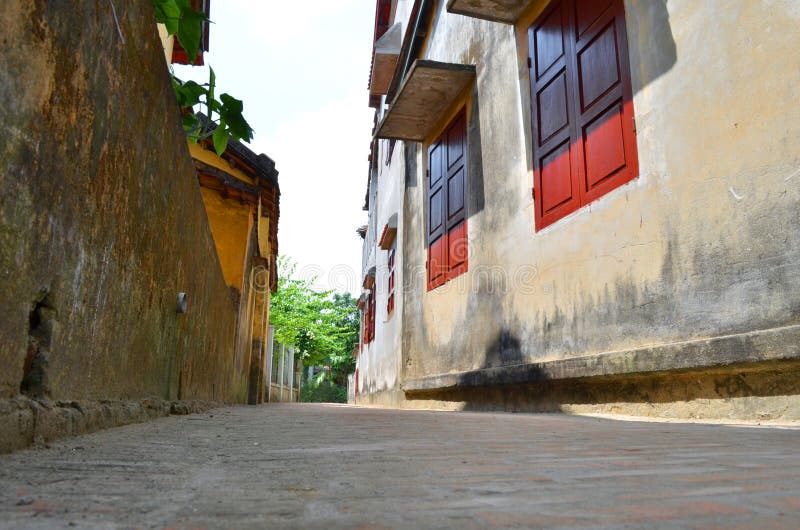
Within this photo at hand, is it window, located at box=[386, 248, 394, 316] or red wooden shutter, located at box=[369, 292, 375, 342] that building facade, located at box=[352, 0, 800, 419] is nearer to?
window, located at box=[386, 248, 394, 316]

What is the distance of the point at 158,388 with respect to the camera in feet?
11.6

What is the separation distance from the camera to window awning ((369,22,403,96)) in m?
13.9

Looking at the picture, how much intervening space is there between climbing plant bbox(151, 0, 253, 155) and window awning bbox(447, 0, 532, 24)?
11.5 ft

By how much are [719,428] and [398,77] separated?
932 cm

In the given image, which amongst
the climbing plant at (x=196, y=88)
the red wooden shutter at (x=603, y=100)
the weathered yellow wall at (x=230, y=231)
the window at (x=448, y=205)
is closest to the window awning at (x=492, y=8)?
the red wooden shutter at (x=603, y=100)

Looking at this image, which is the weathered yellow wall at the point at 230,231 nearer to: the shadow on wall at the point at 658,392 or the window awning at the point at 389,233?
the window awning at the point at 389,233

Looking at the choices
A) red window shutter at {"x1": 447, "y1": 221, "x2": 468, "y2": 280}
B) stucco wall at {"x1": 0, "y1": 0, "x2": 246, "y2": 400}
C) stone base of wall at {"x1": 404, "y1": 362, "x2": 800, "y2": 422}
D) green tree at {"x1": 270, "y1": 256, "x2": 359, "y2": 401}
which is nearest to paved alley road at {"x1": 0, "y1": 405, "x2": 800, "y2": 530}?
stucco wall at {"x1": 0, "y1": 0, "x2": 246, "y2": 400}

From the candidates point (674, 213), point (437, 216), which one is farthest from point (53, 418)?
point (437, 216)

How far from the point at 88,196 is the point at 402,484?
150 centimetres

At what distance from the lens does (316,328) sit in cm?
2905

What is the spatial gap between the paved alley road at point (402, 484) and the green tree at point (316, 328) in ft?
80.8

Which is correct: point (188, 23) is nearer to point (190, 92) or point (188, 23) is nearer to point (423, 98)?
point (190, 92)

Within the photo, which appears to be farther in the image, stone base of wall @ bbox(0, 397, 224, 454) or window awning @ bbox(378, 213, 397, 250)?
window awning @ bbox(378, 213, 397, 250)

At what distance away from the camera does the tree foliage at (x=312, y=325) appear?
27.8 meters
